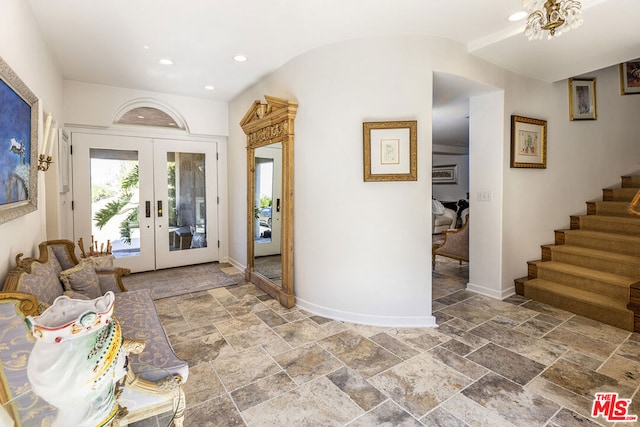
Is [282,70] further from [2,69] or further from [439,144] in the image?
[439,144]

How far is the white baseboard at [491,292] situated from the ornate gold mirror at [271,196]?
7.45 ft

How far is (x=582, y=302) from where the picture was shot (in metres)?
3.28

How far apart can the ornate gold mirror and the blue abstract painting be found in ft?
6.92

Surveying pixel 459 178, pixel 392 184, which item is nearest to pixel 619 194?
pixel 392 184

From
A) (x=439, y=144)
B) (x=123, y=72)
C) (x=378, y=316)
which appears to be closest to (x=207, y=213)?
(x=123, y=72)

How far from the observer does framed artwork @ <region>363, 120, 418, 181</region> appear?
9.71 feet

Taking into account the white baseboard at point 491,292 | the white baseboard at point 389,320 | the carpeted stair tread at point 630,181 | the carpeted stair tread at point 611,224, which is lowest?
the white baseboard at point 389,320

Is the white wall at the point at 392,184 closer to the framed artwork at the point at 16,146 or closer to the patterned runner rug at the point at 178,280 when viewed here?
the patterned runner rug at the point at 178,280

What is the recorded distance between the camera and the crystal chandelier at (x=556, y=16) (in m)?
1.73

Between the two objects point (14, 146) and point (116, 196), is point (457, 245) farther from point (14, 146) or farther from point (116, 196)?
point (116, 196)

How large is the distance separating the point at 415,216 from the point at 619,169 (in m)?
3.97

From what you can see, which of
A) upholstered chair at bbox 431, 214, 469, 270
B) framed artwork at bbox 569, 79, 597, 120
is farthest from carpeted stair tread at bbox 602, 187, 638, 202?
upholstered chair at bbox 431, 214, 469, 270

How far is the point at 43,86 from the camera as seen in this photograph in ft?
9.55

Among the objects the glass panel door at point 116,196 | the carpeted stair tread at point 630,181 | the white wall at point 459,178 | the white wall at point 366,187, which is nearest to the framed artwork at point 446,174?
the white wall at point 459,178
